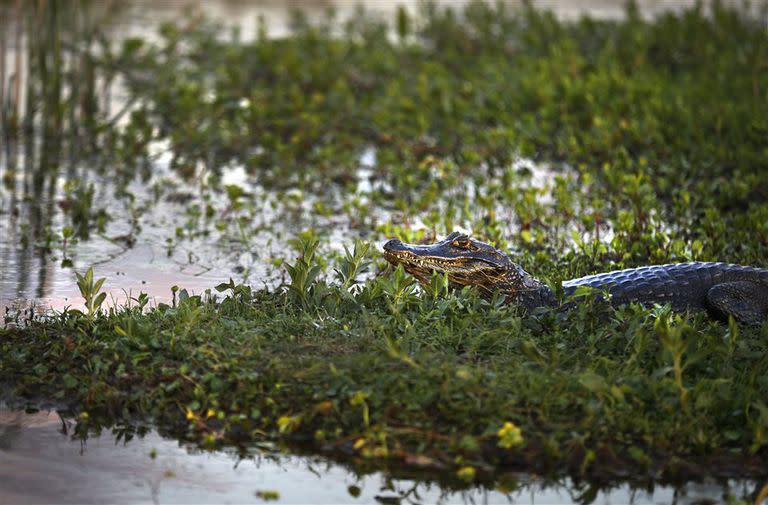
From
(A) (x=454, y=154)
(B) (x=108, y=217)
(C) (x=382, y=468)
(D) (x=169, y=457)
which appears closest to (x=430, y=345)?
(C) (x=382, y=468)

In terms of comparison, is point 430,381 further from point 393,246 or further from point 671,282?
point 671,282

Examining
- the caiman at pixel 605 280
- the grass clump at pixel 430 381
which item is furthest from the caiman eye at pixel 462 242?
the grass clump at pixel 430 381

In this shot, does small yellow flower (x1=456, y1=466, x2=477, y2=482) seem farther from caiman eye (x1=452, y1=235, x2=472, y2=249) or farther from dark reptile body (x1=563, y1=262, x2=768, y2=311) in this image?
caiman eye (x1=452, y1=235, x2=472, y2=249)

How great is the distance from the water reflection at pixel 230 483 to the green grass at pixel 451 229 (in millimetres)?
125

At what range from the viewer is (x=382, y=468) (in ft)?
15.9

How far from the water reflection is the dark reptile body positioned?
1.84 metres

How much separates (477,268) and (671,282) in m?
1.05

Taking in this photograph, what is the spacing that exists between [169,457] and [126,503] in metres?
0.40

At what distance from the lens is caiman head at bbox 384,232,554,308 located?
660 cm

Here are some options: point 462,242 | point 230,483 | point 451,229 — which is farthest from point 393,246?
point 230,483

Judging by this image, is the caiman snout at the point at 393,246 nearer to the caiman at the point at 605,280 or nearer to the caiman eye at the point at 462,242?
the caiman at the point at 605,280

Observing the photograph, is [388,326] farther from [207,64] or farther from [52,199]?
[207,64]

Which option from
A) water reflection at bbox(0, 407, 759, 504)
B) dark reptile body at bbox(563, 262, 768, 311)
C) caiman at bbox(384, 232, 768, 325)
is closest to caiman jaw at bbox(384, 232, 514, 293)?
caiman at bbox(384, 232, 768, 325)

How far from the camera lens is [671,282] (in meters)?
6.59
